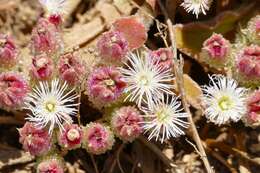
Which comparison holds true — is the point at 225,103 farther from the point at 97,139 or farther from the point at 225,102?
the point at 97,139

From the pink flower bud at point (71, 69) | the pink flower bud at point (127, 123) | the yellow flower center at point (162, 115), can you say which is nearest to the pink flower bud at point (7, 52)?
the pink flower bud at point (71, 69)

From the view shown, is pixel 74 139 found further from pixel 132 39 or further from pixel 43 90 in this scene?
pixel 132 39

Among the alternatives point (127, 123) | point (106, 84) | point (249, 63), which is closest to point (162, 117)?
point (127, 123)

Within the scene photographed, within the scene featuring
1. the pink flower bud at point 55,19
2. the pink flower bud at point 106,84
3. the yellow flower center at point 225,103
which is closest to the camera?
the pink flower bud at point 106,84

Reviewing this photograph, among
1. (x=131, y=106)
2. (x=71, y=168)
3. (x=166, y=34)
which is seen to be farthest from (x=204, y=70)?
(x=71, y=168)

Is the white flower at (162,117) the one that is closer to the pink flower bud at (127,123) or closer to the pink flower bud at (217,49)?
the pink flower bud at (127,123)

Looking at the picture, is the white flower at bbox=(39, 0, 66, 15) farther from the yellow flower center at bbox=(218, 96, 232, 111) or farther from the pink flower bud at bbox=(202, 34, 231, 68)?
the yellow flower center at bbox=(218, 96, 232, 111)

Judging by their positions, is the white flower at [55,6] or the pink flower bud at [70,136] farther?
the white flower at [55,6]
